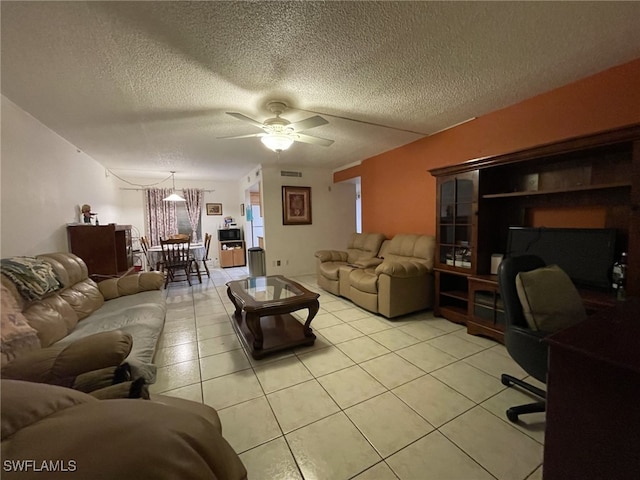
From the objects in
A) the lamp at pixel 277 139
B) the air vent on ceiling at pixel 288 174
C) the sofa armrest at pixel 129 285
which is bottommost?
the sofa armrest at pixel 129 285

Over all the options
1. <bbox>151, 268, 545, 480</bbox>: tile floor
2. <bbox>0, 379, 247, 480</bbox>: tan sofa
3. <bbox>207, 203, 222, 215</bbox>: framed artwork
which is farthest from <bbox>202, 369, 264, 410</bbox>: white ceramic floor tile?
<bbox>207, 203, 222, 215</bbox>: framed artwork

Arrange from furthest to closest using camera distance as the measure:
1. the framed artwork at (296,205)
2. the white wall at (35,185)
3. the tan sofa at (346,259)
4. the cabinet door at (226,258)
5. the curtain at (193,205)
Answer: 1. the cabinet door at (226,258)
2. the curtain at (193,205)
3. the framed artwork at (296,205)
4. the tan sofa at (346,259)
5. the white wall at (35,185)

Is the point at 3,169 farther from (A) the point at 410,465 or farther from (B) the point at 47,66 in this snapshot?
(A) the point at 410,465

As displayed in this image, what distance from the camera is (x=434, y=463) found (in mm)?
1235

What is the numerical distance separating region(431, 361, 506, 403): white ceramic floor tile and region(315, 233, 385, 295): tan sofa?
6.28 feet

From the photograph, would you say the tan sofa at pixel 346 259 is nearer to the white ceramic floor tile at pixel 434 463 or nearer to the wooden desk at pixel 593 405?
the white ceramic floor tile at pixel 434 463

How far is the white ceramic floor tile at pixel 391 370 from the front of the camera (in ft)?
6.12

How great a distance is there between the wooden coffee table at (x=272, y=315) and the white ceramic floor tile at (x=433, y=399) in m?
0.96

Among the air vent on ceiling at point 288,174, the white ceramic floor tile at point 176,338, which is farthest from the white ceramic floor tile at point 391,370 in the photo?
the air vent on ceiling at point 288,174

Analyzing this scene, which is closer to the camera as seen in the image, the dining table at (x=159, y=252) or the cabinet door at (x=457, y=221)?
the cabinet door at (x=457, y=221)

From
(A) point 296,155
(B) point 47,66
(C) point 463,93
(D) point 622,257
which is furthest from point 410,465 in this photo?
(A) point 296,155

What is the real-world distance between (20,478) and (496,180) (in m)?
3.34

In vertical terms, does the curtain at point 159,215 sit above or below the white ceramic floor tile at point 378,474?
above

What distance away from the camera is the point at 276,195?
5156 millimetres
